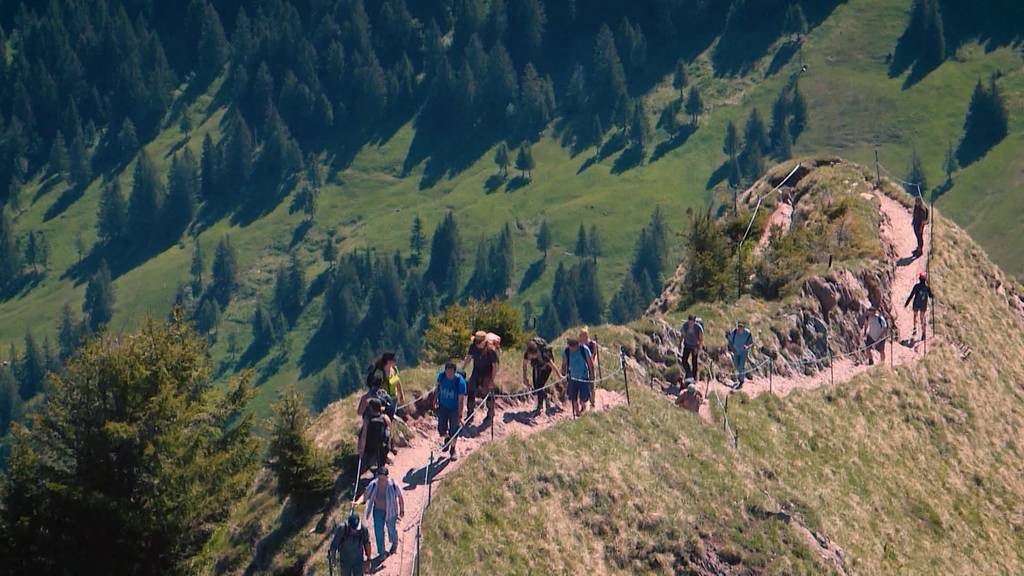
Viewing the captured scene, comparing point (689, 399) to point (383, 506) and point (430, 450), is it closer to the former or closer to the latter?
point (430, 450)

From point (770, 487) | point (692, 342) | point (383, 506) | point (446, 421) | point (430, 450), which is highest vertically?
point (383, 506)

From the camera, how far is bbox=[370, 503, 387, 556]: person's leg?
29219 millimetres

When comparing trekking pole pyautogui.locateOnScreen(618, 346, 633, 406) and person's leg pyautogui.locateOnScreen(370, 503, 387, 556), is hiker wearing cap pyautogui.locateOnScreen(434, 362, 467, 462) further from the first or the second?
trekking pole pyautogui.locateOnScreen(618, 346, 633, 406)

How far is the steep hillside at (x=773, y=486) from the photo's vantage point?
1281 inches

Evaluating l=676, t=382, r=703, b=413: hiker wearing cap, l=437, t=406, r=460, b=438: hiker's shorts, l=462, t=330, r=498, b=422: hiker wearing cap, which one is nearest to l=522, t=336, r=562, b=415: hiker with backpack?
l=462, t=330, r=498, b=422: hiker wearing cap

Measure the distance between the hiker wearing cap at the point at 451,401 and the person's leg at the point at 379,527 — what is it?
497 cm

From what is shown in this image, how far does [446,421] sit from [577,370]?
15.3 ft

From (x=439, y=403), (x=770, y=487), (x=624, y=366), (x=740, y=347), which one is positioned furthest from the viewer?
(x=740, y=347)

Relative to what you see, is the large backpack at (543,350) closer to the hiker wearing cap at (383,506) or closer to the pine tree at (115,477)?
the pine tree at (115,477)

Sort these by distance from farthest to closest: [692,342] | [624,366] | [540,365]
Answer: [692,342], [624,366], [540,365]

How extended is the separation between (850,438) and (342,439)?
64.3ft

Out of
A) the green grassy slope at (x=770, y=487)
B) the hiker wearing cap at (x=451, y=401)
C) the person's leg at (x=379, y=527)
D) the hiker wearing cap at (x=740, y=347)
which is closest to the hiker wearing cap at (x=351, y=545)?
the person's leg at (x=379, y=527)

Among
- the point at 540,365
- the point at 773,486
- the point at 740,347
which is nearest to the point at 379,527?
the point at 540,365

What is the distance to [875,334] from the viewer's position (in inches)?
2083
